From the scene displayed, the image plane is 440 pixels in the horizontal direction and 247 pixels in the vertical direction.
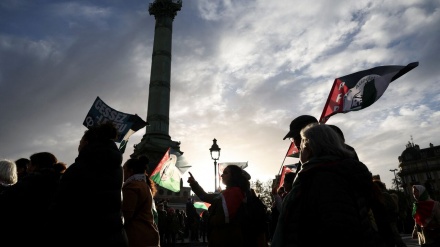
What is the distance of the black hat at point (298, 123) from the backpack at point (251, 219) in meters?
1.29

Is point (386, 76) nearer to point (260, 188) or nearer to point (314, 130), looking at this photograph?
point (314, 130)

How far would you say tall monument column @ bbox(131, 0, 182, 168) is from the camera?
2708cm

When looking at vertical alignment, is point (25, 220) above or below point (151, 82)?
below

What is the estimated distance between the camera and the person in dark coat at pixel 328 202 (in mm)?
1947

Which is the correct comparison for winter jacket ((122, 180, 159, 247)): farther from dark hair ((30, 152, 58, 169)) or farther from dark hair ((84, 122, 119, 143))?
dark hair ((30, 152, 58, 169))

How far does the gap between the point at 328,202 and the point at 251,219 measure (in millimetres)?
2511

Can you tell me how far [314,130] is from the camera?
241cm

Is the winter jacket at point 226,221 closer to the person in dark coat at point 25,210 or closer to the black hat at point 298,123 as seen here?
the black hat at point 298,123

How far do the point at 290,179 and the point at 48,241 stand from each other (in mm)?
3680

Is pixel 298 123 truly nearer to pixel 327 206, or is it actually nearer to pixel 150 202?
pixel 327 206

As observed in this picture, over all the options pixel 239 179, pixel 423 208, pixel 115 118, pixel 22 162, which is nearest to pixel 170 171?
pixel 115 118

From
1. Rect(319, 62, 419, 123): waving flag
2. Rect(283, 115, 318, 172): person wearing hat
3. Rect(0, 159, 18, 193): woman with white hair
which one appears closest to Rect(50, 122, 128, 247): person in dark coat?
Rect(0, 159, 18, 193): woman with white hair

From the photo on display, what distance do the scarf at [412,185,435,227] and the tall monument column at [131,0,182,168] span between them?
851 inches

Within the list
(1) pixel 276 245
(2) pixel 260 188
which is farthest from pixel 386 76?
(2) pixel 260 188
